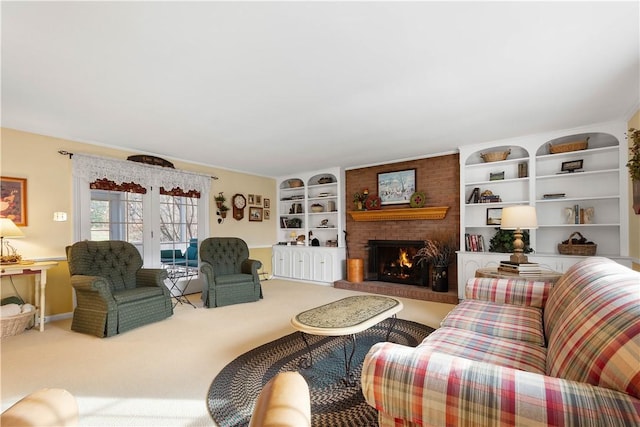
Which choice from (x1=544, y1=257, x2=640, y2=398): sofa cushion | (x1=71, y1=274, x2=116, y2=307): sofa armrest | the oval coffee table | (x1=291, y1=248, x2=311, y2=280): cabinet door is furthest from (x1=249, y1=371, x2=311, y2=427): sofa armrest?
(x1=291, y1=248, x2=311, y2=280): cabinet door

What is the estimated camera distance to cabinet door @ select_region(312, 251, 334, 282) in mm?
5922

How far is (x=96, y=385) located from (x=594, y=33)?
4070mm

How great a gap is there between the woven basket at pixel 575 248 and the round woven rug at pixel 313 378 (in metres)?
2.23

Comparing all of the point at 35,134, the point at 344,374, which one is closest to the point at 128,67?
the point at 35,134

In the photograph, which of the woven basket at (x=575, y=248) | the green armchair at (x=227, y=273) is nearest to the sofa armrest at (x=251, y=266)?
the green armchair at (x=227, y=273)

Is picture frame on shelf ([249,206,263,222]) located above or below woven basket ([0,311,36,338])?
above

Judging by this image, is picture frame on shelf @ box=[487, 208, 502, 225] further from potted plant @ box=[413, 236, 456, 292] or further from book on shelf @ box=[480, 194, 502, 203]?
potted plant @ box=[413, 236, 456, 292]

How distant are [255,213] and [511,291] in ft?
16.5

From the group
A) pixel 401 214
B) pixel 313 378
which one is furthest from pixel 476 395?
pixel 401 214

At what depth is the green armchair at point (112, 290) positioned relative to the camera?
3.11m

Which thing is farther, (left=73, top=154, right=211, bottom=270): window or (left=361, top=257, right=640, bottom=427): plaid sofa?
(left=73, top=154, right=211, bottom=270): window

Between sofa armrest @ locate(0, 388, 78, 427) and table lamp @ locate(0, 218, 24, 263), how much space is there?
327 cm

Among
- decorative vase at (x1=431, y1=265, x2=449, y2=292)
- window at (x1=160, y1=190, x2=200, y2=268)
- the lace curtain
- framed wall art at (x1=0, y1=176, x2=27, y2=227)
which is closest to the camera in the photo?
framed wall art at (x1=0, y1=176, x2=27, y2=227)

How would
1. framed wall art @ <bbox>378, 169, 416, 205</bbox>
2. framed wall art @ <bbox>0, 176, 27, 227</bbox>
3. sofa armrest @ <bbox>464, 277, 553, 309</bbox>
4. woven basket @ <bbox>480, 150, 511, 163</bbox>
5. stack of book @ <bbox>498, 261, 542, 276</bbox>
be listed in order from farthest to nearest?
framed wall art @ <bbox>378, 169, 416, 205</bbox>, woven basket @ <bbox>480, 150, 511, 163</bbox>, framed wall art @ <bbox>0, 176, 27, 227</bbox>, stack of book @ <bbox>498, 261, 542, 276</bbox>, sofa armrest @ <bbox>464, 277, 553, 309</bbox>
